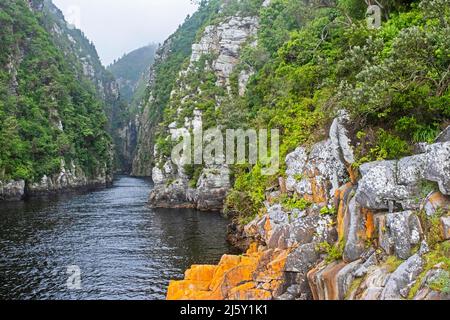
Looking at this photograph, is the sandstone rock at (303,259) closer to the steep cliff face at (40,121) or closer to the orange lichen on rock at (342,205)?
the orange lichen on rock at (342,205)

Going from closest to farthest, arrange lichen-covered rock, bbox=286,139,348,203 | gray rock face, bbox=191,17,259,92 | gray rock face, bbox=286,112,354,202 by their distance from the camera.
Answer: gray rock face, bbox=286,112,354,202
lichen-covered rock, bbox=286,139,348,203
gray rock face, bbox=191,17,259,92

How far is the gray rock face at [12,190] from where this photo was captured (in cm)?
6635

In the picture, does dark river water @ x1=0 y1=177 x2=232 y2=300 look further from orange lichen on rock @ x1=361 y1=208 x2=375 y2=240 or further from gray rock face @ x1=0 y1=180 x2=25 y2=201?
orange lichen on rock @ x1=361 y1=208 x2=375 y2=240

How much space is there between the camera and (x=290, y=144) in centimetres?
2667

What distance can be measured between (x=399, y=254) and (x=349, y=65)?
1161 centimetres

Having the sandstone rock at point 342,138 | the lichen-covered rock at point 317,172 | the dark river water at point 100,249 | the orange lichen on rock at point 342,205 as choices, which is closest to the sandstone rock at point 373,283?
the orange lichen on rock at point 342,205

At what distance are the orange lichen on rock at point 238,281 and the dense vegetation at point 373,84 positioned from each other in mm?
6696

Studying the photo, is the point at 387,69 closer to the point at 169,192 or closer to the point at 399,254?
the point at 399,254

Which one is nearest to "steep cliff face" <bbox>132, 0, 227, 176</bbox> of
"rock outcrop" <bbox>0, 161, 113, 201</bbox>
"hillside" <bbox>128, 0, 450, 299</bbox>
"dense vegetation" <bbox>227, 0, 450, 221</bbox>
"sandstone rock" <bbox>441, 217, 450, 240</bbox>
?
"rock outcrop" <bbox>0, 161, 113, 201</bbox>

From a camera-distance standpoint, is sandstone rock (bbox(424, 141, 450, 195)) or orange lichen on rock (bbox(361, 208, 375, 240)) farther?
orange lichen on rock (bbox(361, 208, 375, 240))

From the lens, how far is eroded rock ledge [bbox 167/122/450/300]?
41.0 feet

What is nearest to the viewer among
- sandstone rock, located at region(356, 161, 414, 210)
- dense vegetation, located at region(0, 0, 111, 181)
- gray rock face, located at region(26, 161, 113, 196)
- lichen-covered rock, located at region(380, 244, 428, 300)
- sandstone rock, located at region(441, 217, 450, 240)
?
lichen-covered rock, located at region(380, 244, 428, 300)

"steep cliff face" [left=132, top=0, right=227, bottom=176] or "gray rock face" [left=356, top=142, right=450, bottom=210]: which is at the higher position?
"steep cliff face" [left=132, top=0, right=227, bottom=176]

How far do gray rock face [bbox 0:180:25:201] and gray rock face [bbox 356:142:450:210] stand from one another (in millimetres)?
65044
